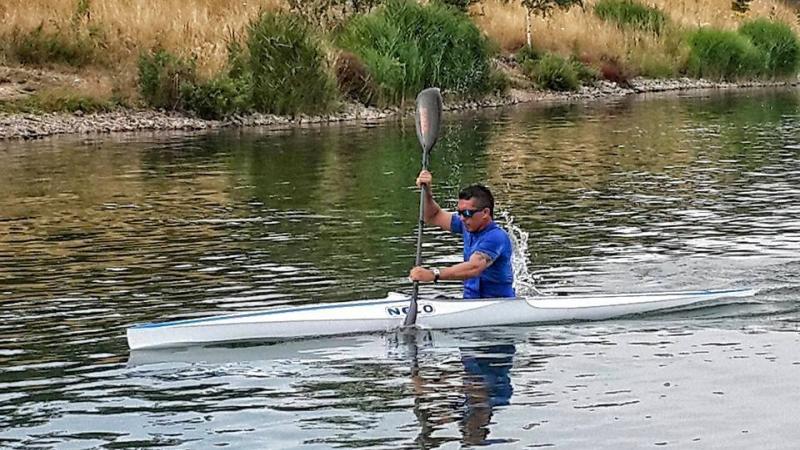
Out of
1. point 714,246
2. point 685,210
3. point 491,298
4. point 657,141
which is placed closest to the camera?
point 491,298

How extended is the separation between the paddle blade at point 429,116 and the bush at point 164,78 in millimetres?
20684

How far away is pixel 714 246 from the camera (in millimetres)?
18688

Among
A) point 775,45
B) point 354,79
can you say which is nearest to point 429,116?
point 354,79

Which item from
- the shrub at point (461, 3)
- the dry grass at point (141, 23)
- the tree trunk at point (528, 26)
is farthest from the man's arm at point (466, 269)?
the tree trunk at point (528, 26)

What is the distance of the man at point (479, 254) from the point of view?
46.3 ft

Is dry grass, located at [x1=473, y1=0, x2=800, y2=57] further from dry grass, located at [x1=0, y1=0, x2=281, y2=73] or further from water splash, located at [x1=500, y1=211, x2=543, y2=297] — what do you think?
water splash, located at [x1=500, y1=211, x2=543, y2=297]

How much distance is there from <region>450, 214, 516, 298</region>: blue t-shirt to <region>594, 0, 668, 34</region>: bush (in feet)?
142

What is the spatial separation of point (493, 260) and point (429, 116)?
2.72 m

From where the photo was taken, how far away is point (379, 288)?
649 inches

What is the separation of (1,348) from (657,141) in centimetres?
2220

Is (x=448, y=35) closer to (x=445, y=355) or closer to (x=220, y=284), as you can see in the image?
(x=220, y=284)

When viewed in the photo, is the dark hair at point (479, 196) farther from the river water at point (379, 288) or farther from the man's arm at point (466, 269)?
the river water at point (379, 288)

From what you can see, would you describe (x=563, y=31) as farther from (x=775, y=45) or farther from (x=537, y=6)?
(x=775, y=45)

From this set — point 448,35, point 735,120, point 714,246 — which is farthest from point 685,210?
point 448,35
